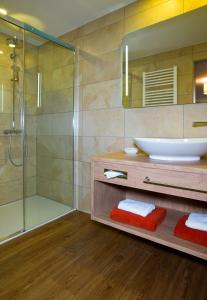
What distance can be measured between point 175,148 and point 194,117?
0.48m

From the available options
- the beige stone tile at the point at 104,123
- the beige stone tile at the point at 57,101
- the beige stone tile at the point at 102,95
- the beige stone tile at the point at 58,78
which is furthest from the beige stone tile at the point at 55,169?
the beige stone tile at the point at 58,78

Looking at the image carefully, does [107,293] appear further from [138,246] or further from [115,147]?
[115,147]

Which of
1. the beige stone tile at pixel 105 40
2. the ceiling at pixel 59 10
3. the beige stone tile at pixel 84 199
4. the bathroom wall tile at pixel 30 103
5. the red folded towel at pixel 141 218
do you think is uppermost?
Result: the ceiling at pixel 59 10

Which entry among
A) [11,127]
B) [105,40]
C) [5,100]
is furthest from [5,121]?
[105,40]

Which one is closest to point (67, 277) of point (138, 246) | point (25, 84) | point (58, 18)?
point (138, 246)

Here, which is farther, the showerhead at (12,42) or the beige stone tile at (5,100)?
the beige stone tile at (5,100)

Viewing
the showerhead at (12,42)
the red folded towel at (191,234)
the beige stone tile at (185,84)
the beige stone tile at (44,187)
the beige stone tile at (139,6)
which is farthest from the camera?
the beige stone tile at (44,187)

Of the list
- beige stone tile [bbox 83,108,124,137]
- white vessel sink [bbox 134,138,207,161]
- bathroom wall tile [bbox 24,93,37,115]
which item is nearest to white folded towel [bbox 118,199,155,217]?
white vessel sink [bbox 134,138,207,161]

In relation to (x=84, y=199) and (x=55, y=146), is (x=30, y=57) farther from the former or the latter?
(x=84, y=199)

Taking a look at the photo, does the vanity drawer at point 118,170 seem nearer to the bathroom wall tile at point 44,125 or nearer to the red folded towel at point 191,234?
the red folded towel at point 191,234

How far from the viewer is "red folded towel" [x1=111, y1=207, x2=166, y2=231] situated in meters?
1.39

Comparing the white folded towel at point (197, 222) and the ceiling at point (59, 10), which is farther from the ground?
the ceiling at point (59, 10)

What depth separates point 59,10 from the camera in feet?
6.31

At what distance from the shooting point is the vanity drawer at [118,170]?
4.30 feet
